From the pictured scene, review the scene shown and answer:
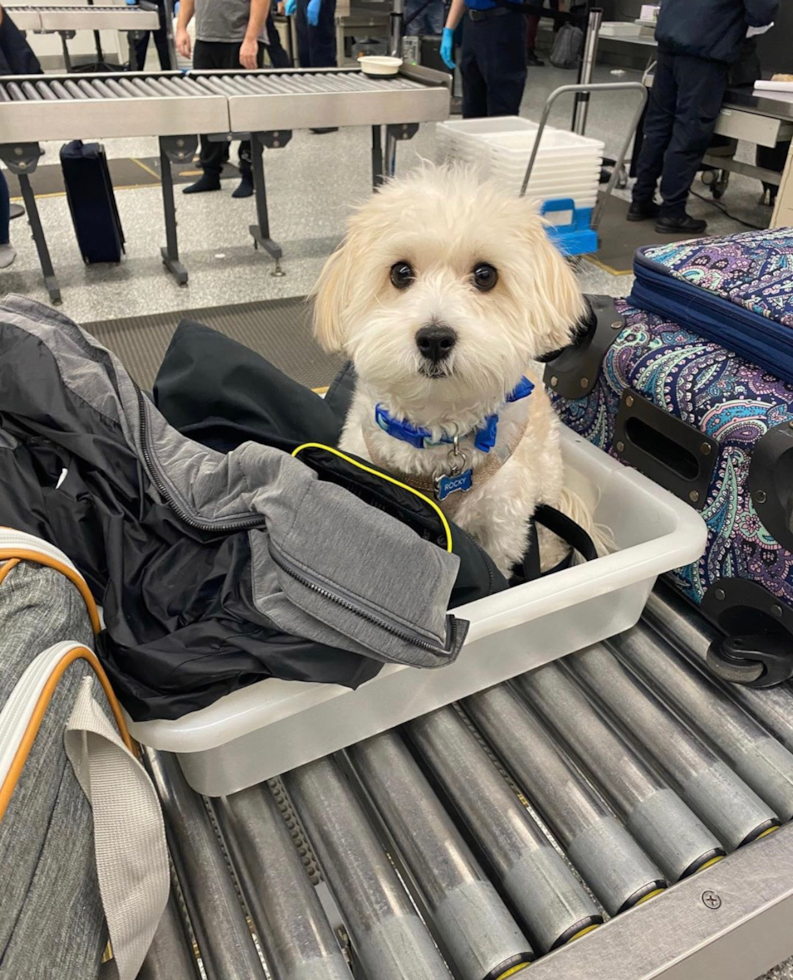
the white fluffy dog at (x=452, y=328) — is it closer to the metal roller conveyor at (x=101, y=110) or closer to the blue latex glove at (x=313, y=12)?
the metal roller conveyor at (x=101, y=110)

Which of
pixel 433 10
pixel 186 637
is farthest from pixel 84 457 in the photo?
pixel 433 10

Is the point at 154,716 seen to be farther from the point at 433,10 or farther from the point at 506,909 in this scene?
the point at 433,10

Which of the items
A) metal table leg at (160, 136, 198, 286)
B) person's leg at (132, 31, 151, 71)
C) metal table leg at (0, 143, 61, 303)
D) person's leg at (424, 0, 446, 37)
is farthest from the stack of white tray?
person's leg at (132, 31, 151, 71)

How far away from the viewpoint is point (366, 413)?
42.7 inches

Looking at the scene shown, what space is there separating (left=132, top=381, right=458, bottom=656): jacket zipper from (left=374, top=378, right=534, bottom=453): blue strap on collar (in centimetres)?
28

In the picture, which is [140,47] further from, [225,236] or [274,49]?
[225,236]

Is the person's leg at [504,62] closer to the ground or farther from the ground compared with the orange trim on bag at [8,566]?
farther from the ground

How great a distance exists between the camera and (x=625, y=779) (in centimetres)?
87

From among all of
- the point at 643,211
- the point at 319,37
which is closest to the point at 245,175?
the point at 319,37

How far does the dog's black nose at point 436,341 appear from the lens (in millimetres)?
854

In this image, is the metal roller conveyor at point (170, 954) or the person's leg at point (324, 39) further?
the person's leg at point (324, 39)

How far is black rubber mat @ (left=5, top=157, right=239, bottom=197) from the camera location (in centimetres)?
382

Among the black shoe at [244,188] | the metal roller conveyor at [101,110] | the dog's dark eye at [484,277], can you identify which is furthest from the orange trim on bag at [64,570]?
the black shoe at [244,188]

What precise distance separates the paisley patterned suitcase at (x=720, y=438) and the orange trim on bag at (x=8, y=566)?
0.83 m
